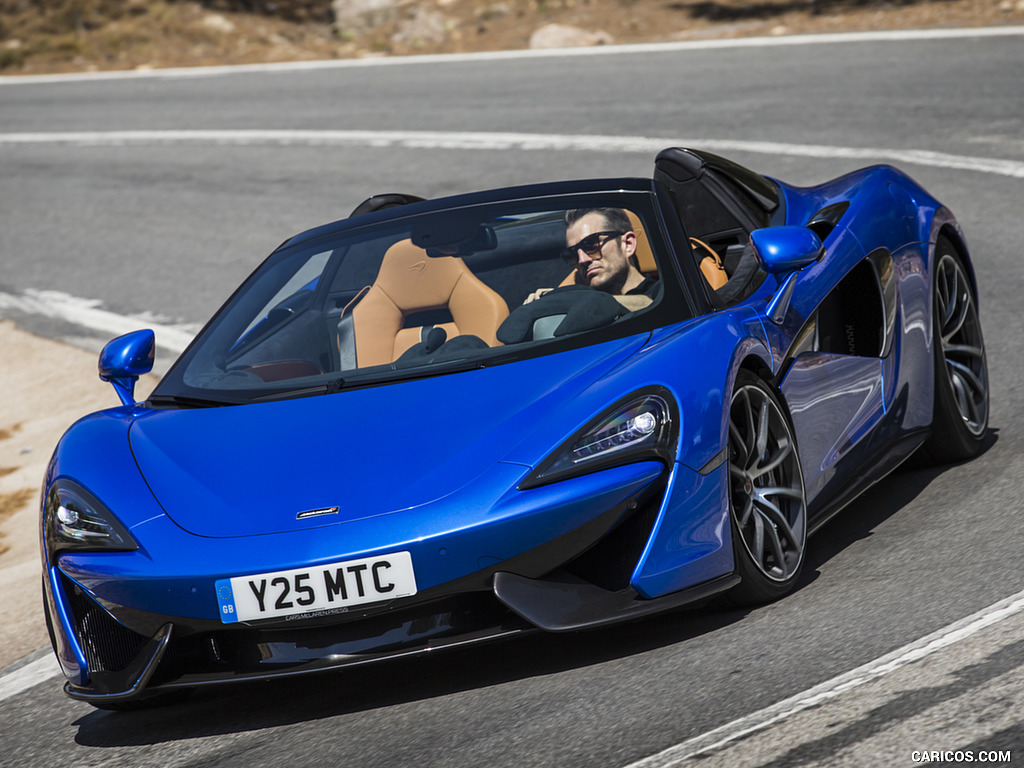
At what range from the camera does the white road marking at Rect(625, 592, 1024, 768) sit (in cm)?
299

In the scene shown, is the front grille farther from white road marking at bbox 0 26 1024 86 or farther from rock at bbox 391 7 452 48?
rock at bbox 391 7 452 48

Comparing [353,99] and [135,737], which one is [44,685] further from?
[353,99]

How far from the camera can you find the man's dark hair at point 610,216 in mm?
4594

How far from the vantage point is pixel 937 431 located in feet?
17.1

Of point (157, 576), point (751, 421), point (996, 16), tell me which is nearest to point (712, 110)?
point (996, 16)

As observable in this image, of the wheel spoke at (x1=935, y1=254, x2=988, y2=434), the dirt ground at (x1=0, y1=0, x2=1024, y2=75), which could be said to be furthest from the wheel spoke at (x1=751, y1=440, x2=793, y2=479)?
the dirt ground at (x1=0, y1=0, x2=1024, y2=75)

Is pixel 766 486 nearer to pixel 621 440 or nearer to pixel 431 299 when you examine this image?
pixel 621 440

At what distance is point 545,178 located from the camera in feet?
40.2

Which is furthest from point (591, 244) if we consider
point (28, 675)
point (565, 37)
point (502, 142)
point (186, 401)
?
point (565, 37)

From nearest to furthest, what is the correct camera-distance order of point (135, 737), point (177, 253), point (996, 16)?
1. point (135, 737)
2. point (177, 253)
3. point (996, 16)

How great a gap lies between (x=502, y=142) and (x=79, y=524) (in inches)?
419

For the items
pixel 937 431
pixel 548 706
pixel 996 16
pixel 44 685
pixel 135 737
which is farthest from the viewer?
pixel 996 16

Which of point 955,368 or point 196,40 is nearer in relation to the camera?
point 955,368

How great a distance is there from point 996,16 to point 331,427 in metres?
14.6
